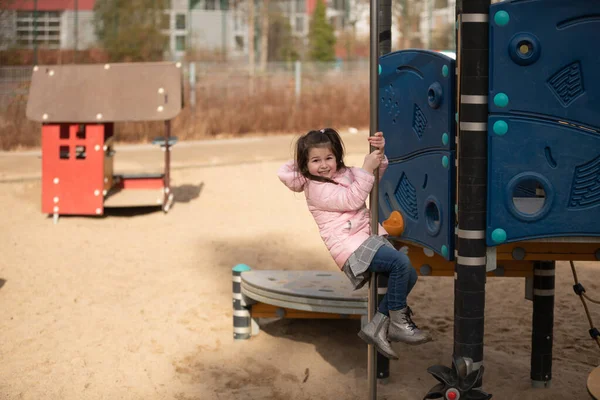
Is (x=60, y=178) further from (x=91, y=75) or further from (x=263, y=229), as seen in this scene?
(x=263, y=229)

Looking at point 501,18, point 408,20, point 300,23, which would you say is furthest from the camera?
point 300,23

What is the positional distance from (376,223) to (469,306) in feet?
1.54

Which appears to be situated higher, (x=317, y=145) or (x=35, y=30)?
(x=35, y=30)

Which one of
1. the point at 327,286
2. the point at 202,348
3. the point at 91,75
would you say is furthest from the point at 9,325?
the point at 91,75

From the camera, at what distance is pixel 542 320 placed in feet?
14.2

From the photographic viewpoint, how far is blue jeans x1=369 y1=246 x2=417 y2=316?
11.9 ft

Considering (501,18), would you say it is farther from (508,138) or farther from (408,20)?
(408,20)

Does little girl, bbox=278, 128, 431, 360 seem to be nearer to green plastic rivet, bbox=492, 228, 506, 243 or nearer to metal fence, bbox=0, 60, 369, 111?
green plastic rivet, bbox=492, 228, 506, 243

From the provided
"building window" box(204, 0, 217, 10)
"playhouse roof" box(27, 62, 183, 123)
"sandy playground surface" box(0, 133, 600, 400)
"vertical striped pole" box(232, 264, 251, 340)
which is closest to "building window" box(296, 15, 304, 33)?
"building window" box(204, 0, 217, 10)

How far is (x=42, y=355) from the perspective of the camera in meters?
4.86

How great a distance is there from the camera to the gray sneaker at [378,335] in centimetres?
353

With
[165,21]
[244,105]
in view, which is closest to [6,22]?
[244,105]

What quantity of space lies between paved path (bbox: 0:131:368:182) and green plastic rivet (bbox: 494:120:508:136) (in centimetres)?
721

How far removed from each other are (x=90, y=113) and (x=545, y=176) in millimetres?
6072
